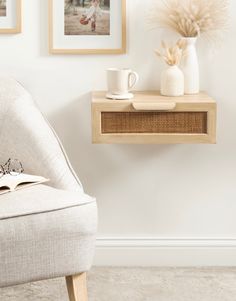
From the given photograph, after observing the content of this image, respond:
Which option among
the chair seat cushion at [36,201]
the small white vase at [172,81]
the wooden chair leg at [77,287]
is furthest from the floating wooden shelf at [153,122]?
the wooden chair leg at [77,287]

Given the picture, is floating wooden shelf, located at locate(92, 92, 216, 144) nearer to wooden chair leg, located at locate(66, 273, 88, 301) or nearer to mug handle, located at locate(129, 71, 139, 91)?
mug handle, located at locate(129, 71, 139, 91)

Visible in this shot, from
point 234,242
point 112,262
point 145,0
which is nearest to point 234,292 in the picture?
point 234,242

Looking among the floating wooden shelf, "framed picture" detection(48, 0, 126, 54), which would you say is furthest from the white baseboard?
"framed picture" detection(48, 0, 126, 54)

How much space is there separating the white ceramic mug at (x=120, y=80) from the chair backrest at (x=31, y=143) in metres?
0.30

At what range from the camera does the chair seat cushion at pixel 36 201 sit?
2.21 m

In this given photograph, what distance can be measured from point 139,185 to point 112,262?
1.14 feet

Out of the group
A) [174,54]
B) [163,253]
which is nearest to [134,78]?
[174,54]

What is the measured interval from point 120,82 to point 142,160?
0.44 m

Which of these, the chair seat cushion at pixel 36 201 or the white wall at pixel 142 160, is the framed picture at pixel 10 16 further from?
A: the chair seat cushion at pixel 36 201

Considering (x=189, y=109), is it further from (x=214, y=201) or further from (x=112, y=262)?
(x=112, y=262)

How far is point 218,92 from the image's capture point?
9.95ft

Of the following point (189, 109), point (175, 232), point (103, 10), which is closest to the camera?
point (189, 109)

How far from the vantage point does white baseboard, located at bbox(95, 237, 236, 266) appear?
10.3 feet

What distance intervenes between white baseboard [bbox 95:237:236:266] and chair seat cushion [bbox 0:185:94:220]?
78cm
